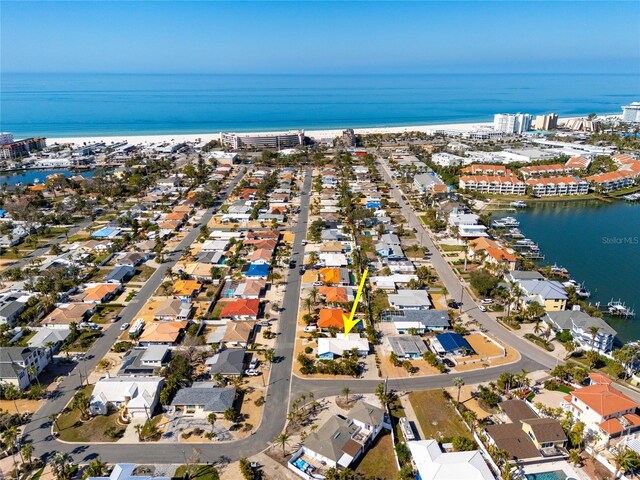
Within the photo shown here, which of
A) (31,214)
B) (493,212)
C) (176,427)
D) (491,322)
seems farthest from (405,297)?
(31,214)

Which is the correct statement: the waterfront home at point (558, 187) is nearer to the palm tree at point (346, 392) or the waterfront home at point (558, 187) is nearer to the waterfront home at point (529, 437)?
the waterfront home at point (529, 437)

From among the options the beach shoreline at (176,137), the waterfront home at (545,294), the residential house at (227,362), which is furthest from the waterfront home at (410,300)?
the beach shoreline at (176,137)

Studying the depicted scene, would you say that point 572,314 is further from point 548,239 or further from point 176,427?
point 176,427

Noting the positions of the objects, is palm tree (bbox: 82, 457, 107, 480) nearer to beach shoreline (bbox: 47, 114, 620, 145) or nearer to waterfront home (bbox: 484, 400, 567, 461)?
waterfront home (bbox: 484, 400, 567, 461)

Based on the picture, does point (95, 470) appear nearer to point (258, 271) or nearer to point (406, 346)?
point (406, 346)

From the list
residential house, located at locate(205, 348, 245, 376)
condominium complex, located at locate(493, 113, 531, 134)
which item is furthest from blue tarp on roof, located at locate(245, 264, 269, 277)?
condominium complex, located at locate(493, 113, 531, 134)

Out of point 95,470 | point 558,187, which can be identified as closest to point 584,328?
point 95,470
